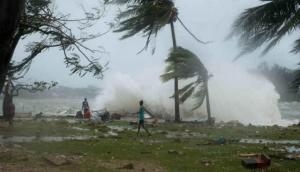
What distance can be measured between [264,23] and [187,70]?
18.0 m

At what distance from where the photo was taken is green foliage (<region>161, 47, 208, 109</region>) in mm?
31234

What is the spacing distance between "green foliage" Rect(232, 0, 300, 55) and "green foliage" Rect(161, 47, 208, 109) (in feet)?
55.8

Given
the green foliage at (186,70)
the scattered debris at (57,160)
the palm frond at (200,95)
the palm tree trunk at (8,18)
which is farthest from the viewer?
the palm frond at (200,95)

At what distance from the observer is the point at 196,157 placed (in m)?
14.9

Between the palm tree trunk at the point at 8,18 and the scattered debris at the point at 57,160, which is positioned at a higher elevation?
the palm tree trunk at the point at 8,18

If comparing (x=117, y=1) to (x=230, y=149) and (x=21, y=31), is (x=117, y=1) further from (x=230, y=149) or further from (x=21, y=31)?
(x=230, y=149)

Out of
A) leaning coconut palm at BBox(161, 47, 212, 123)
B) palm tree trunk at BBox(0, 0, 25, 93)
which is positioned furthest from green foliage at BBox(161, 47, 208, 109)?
palm tree trunk at BBox(0, 0, 25, 93)

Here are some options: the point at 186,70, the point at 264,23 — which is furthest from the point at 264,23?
the point at 186,70

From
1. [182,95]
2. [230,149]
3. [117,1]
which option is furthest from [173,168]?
[182,95]

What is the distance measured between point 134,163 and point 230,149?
14.3 ft

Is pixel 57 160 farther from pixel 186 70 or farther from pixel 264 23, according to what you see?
pixel 186 70

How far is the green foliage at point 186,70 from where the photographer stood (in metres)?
31.2

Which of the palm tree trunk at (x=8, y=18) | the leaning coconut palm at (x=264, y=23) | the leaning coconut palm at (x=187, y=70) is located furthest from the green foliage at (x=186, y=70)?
the palm tree trunk at (x=8, y=18)

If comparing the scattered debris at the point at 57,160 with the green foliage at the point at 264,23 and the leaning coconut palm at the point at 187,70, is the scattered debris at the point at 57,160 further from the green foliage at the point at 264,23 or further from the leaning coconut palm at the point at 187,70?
the leaning coconut palm at the point at 187,70
